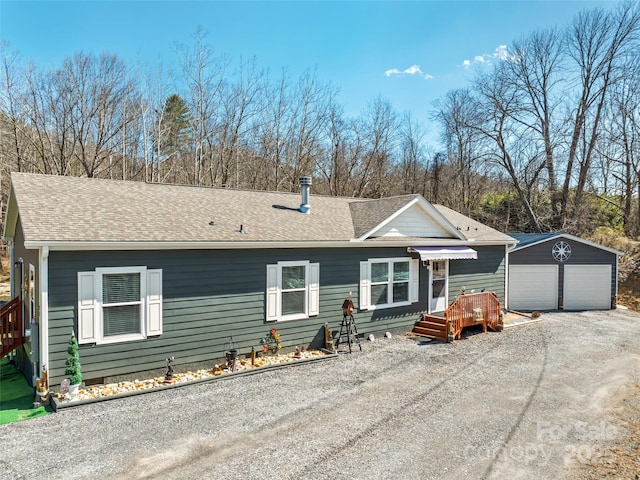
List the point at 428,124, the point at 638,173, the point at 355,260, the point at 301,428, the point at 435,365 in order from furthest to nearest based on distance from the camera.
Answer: the point at 428,124 → the point at 638,173 → the point at 355,260 → the point at 435,365 → the point at 301,428

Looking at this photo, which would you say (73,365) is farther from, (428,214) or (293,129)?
(293,129)

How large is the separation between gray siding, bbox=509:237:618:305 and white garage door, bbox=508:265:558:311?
0.21 meters

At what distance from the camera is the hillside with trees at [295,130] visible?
78.6ft

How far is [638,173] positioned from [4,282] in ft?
118

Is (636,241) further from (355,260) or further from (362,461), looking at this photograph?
(362,461)

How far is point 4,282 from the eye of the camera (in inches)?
871

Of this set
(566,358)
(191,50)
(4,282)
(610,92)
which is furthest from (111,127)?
(610,92)

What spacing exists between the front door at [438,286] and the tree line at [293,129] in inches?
595

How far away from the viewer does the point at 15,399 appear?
Answer: 24.9 feet

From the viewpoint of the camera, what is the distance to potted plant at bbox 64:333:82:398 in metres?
7.25

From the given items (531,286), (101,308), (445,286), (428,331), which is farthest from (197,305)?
(531,286)

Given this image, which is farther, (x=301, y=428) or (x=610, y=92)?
(x=610, y=92)

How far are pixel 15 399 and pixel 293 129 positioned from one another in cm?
2268

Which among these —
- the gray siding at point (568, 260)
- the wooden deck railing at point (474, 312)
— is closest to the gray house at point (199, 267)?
the wooden deck railing at point (474, 312)
